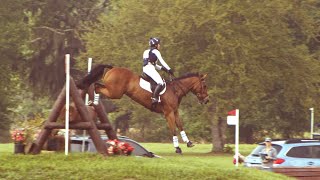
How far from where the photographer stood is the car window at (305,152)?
83.8 ft

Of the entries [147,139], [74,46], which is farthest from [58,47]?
[147,139]

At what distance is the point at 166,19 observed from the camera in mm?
42562

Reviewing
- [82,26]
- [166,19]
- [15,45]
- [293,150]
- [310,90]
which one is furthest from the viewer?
[82,26]

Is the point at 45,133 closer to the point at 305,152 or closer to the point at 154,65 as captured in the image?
the point at 154,65

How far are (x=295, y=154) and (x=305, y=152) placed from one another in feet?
1.64

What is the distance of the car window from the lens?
25.5 meters

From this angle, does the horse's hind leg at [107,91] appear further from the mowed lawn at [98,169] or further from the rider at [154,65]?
the mowed lawn at [98,169]

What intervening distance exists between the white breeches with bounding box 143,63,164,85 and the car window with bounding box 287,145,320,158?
647 centimetres

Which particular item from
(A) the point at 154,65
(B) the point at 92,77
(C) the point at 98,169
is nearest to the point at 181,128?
(A) the point at 154,65

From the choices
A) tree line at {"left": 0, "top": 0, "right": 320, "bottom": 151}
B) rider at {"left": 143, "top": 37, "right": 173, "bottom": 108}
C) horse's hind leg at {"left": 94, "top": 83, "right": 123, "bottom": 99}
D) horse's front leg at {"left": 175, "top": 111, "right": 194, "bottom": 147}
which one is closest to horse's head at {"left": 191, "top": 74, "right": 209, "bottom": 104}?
horse's front leg at {"left": 175, "top": 111, "right": 194, "bottom": 147}

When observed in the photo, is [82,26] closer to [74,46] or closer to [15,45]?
[74,46]

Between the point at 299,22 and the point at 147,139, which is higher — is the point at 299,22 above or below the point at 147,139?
above

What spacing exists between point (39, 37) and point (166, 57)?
14324mm

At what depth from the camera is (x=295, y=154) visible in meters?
25.5
